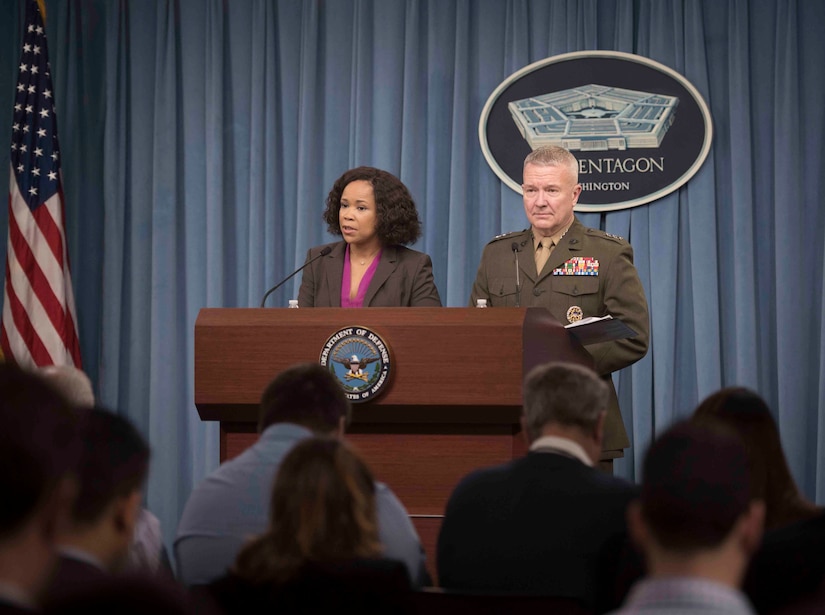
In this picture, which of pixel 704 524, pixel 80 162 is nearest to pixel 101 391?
pixel 80 162

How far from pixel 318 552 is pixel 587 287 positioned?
273cm

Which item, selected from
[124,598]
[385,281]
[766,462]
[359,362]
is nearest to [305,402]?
[359,362]

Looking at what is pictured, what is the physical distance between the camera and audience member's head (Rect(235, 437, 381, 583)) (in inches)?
67.7

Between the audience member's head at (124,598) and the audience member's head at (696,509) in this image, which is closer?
the audience member's head at (124,598)

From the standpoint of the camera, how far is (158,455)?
19.5 ft

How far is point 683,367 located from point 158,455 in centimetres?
283

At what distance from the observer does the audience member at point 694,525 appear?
135 centimetres

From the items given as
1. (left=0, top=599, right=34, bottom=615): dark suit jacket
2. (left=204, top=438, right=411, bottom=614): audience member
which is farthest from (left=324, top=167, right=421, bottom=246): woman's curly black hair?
(left=0, top=599, right=34, bottom=615): dark suit jacket

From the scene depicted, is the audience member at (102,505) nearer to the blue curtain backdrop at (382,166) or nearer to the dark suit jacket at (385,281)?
the dark suit jacket at (385,281)

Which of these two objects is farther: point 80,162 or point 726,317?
point 80,162

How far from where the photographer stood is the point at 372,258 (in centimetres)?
430

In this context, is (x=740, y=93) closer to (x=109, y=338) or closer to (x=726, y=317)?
(x=726, y=317)

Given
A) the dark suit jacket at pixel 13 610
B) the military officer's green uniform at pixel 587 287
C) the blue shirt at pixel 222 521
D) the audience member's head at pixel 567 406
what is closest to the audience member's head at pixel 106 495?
the dark suit jacket at pixel 13 610

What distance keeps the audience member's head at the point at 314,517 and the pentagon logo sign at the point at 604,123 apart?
406 centimetres
